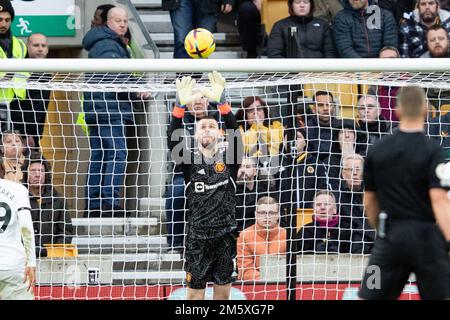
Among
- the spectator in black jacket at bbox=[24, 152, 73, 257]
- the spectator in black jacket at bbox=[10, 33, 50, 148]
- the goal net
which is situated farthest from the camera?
the spectator in black jacket at bbox=[10, 33, 50, 148]

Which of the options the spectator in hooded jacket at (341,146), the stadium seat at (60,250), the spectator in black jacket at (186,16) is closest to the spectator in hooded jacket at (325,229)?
the spectator in hooded jacket at (341,146)

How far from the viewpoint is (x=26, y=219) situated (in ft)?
32.2

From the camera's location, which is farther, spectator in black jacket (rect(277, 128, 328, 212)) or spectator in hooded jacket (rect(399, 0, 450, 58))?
spectator in hooded jacket (rect(399, 0, 450, 58))

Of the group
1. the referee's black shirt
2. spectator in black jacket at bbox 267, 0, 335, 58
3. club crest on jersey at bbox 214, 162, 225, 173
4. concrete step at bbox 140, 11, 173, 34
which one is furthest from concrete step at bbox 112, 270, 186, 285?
concrete step at bbox 140, 11, 173, 34

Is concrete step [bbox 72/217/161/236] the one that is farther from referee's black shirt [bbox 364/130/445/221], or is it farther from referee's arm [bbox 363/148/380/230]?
referee's black shirt [bbox 364/130/445/221]

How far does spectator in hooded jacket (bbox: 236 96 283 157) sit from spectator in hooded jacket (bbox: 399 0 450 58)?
7.02 ft

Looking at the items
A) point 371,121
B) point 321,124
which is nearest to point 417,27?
point 371,121

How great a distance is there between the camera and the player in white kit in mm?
9773

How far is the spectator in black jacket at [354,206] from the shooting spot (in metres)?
11.0

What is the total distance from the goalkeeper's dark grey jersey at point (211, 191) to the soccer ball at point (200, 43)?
0.76m

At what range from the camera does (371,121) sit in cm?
1121
